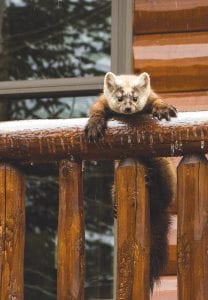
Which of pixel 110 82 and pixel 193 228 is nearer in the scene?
pixel 193 228

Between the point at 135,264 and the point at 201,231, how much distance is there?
0.22 m

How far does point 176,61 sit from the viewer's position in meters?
4.50

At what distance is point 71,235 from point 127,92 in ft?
4.67

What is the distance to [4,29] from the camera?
5984 millimetres

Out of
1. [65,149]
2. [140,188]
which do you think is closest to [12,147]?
[65,149]

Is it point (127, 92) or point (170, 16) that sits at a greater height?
point (170, 16)

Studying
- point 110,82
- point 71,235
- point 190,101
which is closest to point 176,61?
point 190,101

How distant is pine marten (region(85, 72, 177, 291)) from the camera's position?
2.80 meters

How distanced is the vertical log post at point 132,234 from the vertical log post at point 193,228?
0.11 m

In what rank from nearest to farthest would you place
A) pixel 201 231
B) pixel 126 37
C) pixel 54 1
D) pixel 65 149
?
pixel 201 231 → pixel 65 149 → pixel 126 37 → pixel 54 1

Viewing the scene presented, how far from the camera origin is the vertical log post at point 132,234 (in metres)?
2.48

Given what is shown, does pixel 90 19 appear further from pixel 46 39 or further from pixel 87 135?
pixel 87 135

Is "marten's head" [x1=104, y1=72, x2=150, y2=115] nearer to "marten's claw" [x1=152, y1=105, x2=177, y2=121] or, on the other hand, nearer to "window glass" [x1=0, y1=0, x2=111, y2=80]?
"marten's claw" [x1=152, y1=105, x2=177, y2=121]

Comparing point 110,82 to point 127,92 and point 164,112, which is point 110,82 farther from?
point 164,112
